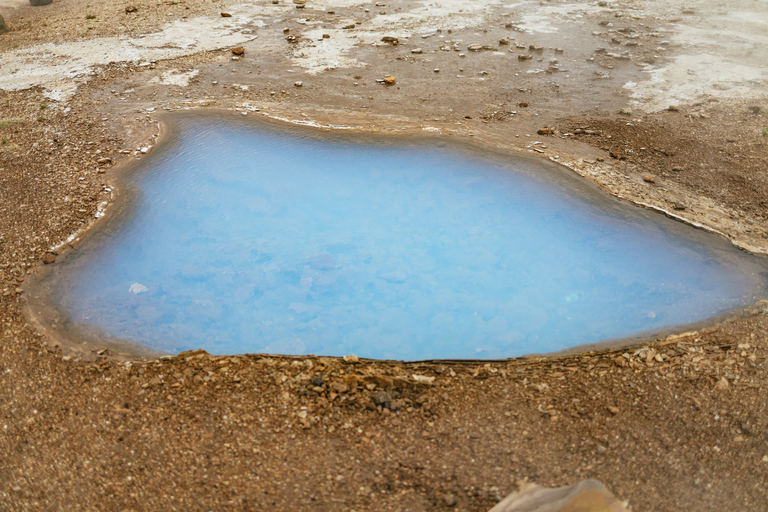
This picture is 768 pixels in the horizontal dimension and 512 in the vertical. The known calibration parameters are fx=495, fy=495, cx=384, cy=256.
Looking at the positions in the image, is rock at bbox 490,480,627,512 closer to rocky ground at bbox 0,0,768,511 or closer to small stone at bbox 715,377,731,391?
rocky ground at bbox 0,0,768,511

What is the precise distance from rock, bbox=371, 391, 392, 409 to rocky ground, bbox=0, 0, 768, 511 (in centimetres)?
2

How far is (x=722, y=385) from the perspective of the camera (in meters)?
3.33

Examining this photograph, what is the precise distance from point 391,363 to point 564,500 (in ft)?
4.84

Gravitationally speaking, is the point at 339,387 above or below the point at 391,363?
above

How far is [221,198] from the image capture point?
18.2 ft

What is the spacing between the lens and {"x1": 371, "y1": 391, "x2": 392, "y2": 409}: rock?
10.8 feet

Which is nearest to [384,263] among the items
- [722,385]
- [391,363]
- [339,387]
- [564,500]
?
[391,363]

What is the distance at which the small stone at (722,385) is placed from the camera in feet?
10.9

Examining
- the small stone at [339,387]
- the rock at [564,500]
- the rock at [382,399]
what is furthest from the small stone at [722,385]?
the small stone at [339,387]

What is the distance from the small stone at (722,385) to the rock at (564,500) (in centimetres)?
124

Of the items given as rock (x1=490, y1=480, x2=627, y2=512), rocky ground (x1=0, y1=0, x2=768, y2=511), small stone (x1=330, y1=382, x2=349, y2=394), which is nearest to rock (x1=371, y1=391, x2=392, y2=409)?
rocky ground (x1=0, y1=0, x2=768, y2=511)

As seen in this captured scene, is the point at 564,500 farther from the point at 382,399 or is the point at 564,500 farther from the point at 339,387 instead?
the point at 339,387

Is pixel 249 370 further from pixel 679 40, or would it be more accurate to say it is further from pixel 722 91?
pixel 679 40

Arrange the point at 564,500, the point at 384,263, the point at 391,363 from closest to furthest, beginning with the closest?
the point at 564,500 < the point at 391,363 < the point at 384,263
